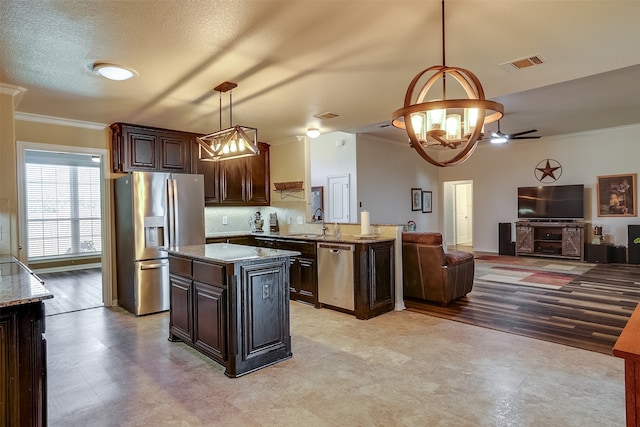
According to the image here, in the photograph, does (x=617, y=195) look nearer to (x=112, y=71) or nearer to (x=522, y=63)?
(x=522, y=63)

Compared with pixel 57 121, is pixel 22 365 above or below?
below

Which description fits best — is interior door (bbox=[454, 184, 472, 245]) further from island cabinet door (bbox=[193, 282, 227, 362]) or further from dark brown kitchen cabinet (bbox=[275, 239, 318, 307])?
island cabinet door (bbox=[193, 282, 227, 362])

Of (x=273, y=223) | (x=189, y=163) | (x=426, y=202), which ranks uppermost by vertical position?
(x=189, y=163)

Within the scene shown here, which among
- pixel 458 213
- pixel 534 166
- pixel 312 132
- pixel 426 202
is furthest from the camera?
pixel 458 213

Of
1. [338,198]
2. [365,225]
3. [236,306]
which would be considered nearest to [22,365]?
[236,306]

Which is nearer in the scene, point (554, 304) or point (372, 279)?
point (372, 279)

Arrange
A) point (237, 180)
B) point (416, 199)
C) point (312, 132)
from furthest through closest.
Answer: point (416, 199) < point (237, 180) < point (312, 132)

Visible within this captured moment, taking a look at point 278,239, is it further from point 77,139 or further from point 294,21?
point 294,21

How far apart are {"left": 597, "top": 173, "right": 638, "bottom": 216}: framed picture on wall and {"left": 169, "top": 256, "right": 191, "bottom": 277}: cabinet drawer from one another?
8.60m

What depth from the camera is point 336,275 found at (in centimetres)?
446

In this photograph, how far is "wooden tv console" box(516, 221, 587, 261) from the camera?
7.91m

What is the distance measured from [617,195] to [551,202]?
3.86ft

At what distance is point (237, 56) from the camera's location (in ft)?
9.41

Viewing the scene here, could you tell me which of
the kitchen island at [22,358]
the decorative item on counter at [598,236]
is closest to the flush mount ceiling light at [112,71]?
the kitchen island at [22,358]
